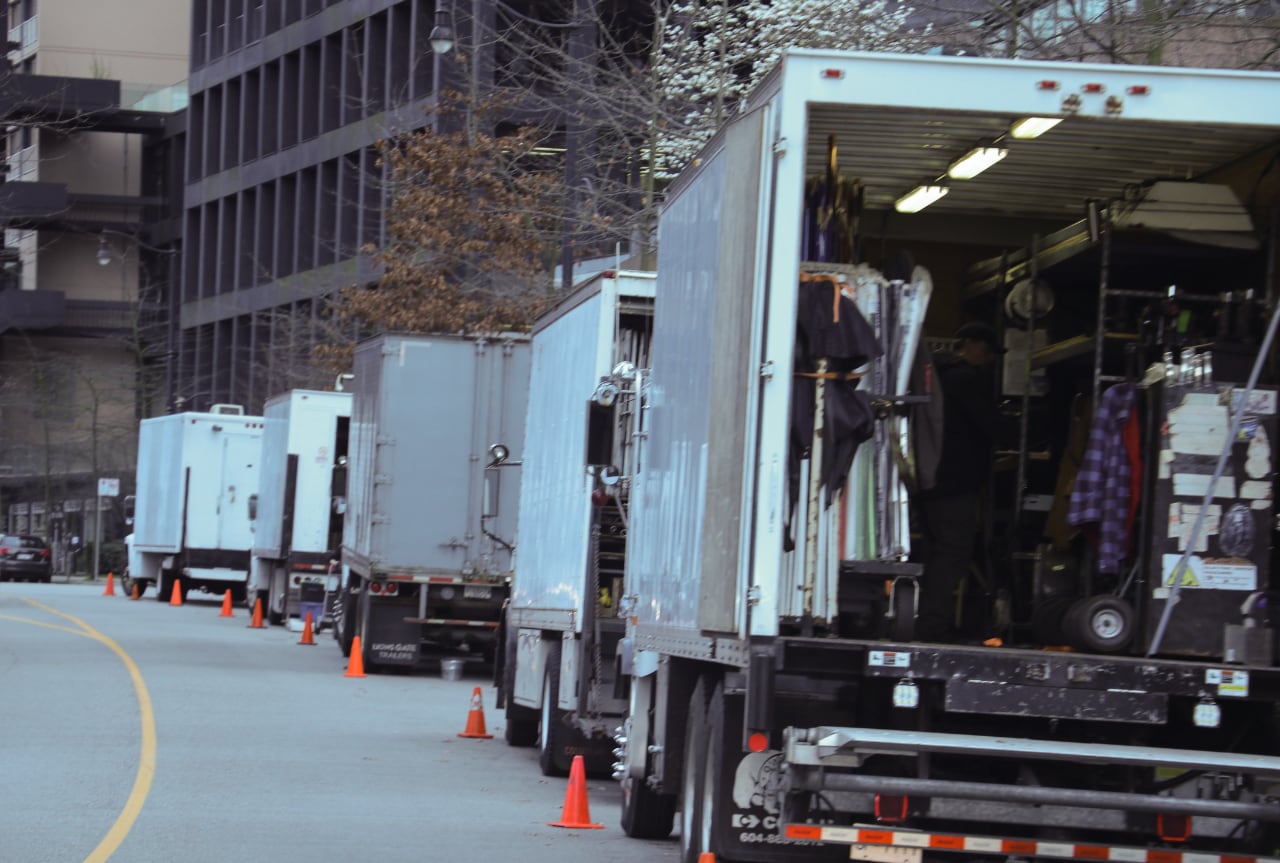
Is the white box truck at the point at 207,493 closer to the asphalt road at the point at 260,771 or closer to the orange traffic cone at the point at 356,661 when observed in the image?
the asphalt road at the point at 260,771

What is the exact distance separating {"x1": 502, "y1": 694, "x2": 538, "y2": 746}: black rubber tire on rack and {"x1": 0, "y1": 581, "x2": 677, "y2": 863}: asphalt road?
0.39ft

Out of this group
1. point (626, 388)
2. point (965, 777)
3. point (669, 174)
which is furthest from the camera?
point (669, 174)

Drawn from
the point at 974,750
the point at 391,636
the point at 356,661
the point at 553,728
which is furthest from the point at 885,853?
the point at 356,661

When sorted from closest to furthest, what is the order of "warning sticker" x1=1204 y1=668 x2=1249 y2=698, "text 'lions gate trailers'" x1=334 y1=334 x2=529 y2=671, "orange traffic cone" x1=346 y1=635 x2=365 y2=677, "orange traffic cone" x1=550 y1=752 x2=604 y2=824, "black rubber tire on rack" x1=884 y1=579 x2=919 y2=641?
"warning sticker" x1=1204 y1=668 x2=1249 y2=698 → "black rubber tire on rack" x1=884 y1=579 x2=919 y2=641 → "orange traffic cone" x1=550 y1=752 x2=604 y2=824 → "text 'lions gate trailers'" x1=334 y1=334 x2=529 y2=671 → "orange traffic cone" x1=346 y1=635 x2=365 y2=677

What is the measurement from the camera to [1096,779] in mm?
8859

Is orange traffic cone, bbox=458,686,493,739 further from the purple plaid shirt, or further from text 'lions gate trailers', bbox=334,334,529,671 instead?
the purple plaid shirt

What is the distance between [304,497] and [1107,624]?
79.0ft

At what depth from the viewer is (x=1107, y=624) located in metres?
9.36

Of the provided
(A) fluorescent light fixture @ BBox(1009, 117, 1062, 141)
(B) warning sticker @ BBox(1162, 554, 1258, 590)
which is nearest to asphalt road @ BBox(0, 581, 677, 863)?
(B) warning sticker @ BBox(1162, 554, 1258, 590)

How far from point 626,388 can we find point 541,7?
31296 millimetres

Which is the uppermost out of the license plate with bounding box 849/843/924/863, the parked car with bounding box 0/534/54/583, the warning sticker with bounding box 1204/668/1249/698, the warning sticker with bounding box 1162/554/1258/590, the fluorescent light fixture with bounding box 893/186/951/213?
the fluorescent light fixture with bounding box 893/186/951/213

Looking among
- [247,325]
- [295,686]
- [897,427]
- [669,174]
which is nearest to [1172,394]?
[897,427]

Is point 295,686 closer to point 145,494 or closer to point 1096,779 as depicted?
point 1096,779

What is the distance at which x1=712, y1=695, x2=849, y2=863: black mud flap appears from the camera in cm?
904
